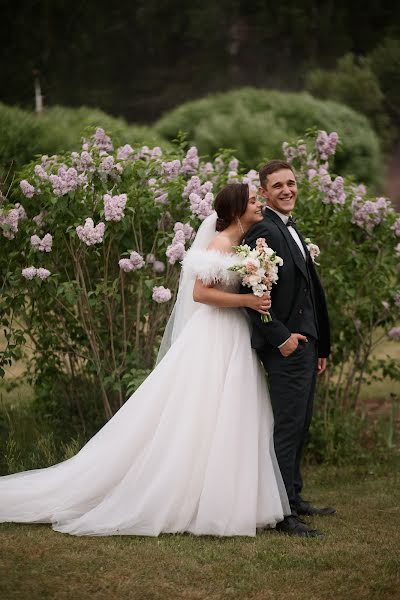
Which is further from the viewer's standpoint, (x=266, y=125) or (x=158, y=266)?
(x=266, y=125)

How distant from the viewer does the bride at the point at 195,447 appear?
4090 millimetres

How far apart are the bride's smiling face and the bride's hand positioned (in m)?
0.45

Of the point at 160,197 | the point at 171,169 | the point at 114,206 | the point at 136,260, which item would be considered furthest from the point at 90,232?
the point at 171,169

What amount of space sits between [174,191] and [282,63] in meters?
21.0

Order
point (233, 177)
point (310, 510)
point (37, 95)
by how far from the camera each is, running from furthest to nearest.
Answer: point (37, 95) → point (233, 177) → point (310, 510)

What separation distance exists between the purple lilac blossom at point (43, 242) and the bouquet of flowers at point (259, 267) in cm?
140

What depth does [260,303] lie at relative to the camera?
13.4ft

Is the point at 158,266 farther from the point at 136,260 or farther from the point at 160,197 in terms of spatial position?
the point at 160,197

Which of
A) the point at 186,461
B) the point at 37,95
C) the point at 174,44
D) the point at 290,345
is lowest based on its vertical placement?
the point at 186,461

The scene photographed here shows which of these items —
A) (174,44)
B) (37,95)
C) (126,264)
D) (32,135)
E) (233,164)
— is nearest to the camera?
(126,264)

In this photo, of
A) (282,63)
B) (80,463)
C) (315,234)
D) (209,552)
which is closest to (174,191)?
(315,234)

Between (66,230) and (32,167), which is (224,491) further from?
(32,167)

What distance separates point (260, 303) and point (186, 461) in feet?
2.68

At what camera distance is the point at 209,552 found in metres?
3.86
